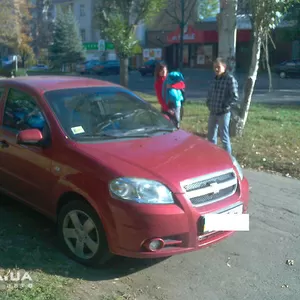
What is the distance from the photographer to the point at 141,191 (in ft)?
12.1

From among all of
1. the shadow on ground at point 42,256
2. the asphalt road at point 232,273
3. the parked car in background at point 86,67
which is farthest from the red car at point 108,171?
the parked car in background at point 86,67

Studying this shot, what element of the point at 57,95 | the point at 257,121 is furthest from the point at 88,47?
the point at 57,95

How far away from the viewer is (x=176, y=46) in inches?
1949

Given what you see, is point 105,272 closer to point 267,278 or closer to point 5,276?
point 5,276

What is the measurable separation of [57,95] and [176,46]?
4615 centimetres

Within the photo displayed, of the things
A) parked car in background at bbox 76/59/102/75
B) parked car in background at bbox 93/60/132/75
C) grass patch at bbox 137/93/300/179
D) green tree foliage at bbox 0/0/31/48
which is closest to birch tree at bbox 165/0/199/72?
parked car in background at bbox 93/60/132/75

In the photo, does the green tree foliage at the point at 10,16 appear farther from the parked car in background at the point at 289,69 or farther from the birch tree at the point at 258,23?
the birch tree at the point at 258,23

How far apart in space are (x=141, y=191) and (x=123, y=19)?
1631cm

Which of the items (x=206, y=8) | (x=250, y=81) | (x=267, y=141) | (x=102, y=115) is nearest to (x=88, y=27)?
(x=206, y=8)

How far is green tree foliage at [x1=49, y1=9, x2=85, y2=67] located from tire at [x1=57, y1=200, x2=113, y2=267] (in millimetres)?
46783

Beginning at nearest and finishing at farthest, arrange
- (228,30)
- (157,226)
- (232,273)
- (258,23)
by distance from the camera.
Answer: (157,226) < (232,273) < (258,23) < (228,30)

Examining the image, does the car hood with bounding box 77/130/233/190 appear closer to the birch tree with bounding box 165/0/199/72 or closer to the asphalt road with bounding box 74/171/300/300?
the asphalt road with bounding box 74/171/300/300

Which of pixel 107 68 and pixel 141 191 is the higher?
pixel 107 68

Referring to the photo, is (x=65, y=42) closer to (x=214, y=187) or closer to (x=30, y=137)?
(x=30, y=137)
